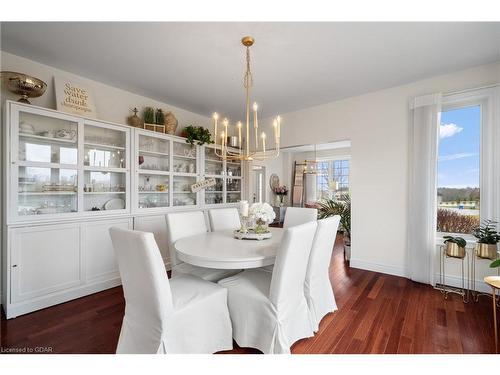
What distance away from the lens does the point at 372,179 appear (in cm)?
315

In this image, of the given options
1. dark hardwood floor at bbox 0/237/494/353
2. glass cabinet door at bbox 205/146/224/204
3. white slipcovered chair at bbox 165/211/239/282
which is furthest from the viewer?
glass cabinet door at bbox 205/146/224/204

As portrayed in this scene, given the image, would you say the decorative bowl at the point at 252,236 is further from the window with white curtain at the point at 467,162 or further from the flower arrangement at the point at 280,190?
the flower arrangement at the point at 280,190

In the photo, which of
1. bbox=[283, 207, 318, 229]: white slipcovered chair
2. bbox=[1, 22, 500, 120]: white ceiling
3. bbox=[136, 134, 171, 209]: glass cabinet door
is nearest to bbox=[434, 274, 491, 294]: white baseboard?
bbox=[283, 207, 318, 229]: white slipcovered chair

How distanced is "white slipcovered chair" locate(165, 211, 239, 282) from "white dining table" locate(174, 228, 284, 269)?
0.78 feet

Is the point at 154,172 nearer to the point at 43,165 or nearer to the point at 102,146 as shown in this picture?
the point at 102,146

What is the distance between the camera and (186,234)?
89.6 inches

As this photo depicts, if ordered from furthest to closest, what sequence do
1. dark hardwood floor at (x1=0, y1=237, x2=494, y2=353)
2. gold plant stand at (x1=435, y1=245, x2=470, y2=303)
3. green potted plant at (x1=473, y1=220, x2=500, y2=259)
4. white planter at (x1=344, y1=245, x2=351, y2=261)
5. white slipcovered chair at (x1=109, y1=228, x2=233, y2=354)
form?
white planter at (x1=344, y1=245, x2=351, y2=261)
gold plant stand at (x1=435, y1=245, x2=470, y2=303)
green potted plant at (x1=473, y1=220, x2=500, y2=259)
dark hardwood floor at (x1=0, y1=237, x2=494, y2=353)
white slipcovered chair at (x1=109, y1=228, x2=233, y2=354)

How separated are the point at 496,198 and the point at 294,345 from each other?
2.64 meters

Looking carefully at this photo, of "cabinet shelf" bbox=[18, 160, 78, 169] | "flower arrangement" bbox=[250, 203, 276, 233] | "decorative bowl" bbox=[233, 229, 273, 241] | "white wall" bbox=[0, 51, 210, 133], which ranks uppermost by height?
"white wall" bbox=[0, 51, 210, 133]

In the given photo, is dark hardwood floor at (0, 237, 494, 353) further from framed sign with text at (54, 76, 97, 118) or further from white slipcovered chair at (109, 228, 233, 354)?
framed sign with text at (54, 76, 97, 118)

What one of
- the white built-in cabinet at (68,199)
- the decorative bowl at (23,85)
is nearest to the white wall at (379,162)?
the white built-in cabinet at (68,199)

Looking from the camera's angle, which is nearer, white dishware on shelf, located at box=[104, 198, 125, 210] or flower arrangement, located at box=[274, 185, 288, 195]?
white dishware on shelf, located at box=[104, 198, 125, 210]

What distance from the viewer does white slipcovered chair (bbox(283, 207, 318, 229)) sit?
2623 mm

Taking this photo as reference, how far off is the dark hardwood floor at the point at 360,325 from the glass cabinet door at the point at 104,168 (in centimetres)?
105
